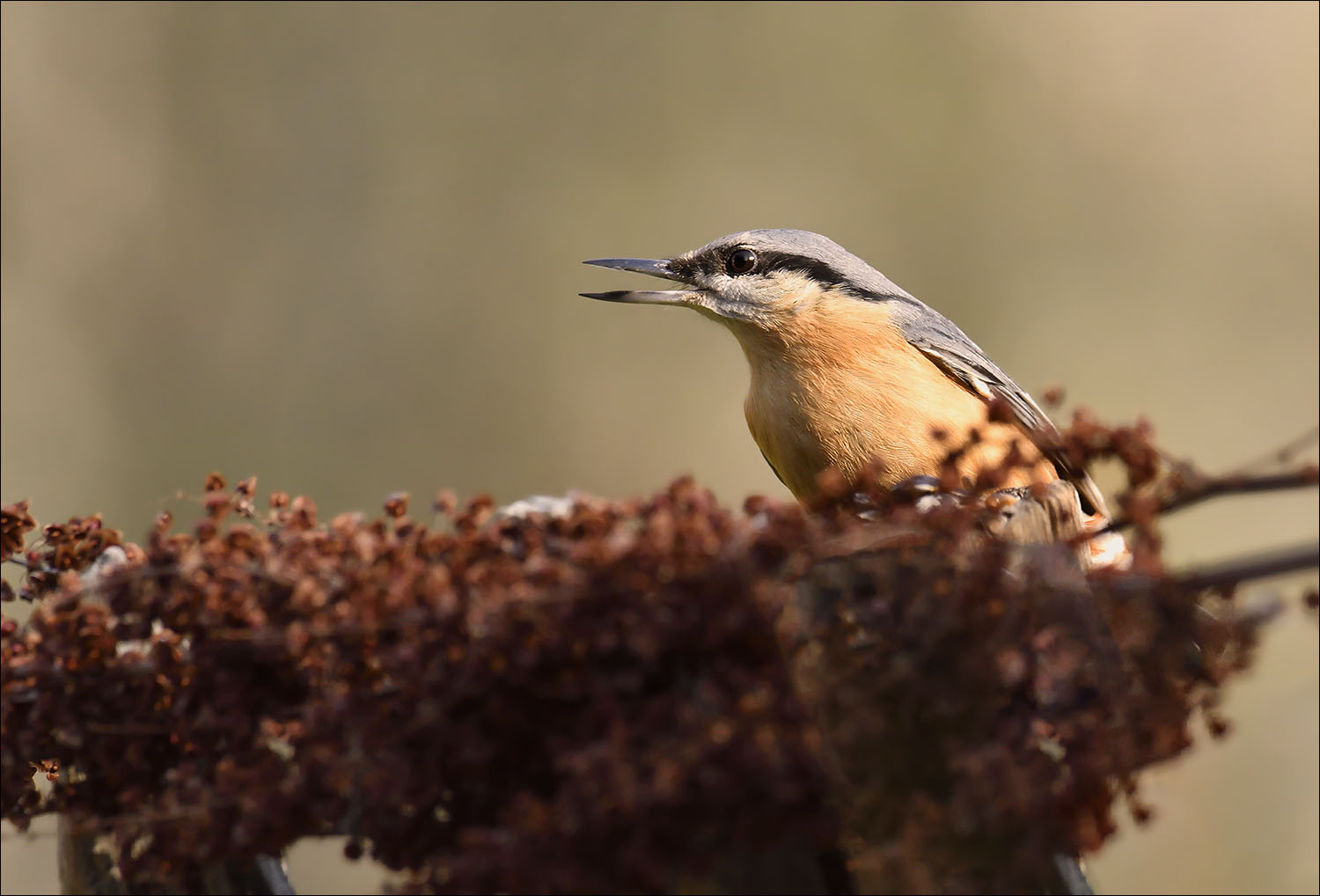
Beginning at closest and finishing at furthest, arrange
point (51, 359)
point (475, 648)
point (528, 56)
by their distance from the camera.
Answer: point (475, 648) → point (51, 359) → point (528, 56)

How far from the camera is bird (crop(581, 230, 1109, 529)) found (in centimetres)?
282

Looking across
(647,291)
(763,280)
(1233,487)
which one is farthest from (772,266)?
(1233,487)

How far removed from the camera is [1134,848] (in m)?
5.77

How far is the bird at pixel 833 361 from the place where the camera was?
9.25ft

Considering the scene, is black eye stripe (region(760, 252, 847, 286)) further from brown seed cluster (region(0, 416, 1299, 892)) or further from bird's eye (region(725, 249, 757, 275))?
brown seed cluster (region(0, 416, 1299, 892))

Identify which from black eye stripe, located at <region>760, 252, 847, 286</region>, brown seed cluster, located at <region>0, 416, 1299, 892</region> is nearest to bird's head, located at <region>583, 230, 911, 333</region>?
black eye stripe, located at <region>760, 252, 847, 286</region>

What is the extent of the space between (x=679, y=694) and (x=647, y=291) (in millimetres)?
2101

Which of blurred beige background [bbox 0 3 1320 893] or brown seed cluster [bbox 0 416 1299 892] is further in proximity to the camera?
blurred beige background [bbox 0 3 1320 893]

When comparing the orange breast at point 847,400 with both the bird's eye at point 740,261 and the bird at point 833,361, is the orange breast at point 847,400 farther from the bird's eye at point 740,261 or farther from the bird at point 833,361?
the bird's eye at point 740,261

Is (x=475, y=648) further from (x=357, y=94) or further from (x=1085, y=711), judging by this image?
(x=357, y=94)

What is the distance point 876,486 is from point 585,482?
17.2 feet

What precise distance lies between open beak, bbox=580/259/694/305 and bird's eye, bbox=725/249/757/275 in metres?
0.12

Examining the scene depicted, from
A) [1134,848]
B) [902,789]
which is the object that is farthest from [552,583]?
[1134,848]

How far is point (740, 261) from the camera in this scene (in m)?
3.38
